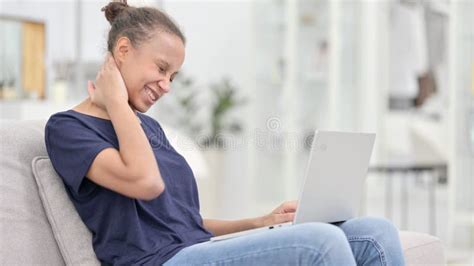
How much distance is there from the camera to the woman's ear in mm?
1715

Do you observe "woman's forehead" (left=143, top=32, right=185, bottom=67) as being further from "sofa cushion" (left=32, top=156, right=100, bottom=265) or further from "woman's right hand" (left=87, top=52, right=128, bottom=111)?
"sofa cushion" (left=32, top=156, right=100, bottom=265)

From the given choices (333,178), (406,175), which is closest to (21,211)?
(333,178)

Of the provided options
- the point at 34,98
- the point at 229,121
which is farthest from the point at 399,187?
the point at 34,98

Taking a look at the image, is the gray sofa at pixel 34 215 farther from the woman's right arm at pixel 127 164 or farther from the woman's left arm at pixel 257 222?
the woman's left arm at pixel 257 222

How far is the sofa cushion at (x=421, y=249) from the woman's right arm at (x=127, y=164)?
73cm

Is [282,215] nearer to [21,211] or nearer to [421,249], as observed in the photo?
[421,249]

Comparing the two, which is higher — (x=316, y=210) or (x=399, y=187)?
(x=316, y=210)

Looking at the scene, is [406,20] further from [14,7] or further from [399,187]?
[14,7]

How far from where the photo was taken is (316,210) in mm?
1663

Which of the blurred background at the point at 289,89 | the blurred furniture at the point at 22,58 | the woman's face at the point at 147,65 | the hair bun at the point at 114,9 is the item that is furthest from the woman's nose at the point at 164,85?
the blurred furniture at the point at 22,58

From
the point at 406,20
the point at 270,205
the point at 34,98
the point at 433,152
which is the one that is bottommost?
the point at 270,205

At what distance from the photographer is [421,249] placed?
196cm

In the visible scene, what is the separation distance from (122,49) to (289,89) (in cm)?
393

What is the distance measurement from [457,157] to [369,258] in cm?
316
